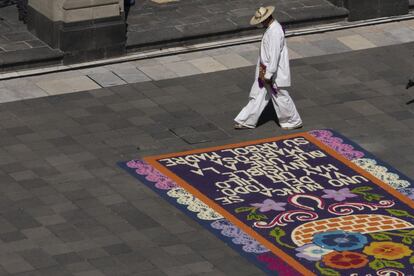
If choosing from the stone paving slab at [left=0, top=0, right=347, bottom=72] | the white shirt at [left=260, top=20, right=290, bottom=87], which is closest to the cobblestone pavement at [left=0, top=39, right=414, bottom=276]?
the white shirt at [left=260, top=20, right=290, bottom=87]

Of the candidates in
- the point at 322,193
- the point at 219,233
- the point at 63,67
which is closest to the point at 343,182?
the point at 322,193

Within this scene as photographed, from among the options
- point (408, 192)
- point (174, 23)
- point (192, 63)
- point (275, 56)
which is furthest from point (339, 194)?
point (174, 23)

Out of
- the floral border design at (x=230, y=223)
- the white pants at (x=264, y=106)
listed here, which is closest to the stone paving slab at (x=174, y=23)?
the white pants at (x=264, y=106)

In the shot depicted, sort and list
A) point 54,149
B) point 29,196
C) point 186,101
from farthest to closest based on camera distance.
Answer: point 186,101 < point 54,149 < point 29,196

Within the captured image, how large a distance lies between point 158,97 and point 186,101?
0.49 metres

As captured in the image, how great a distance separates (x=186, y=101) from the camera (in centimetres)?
2697

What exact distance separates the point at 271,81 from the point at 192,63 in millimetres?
3328

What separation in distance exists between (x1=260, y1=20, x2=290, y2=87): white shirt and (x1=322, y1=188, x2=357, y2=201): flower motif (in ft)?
8.35

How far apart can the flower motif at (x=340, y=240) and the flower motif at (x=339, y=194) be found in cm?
115

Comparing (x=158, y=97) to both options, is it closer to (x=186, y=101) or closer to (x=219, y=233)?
(x=186, y=101)

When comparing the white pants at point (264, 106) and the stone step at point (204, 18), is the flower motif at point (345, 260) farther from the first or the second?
the stone step at point (204, 18)

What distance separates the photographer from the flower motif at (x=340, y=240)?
72.5 ft

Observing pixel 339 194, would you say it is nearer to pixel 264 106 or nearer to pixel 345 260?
pixel 345 260

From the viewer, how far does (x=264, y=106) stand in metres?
26.0
